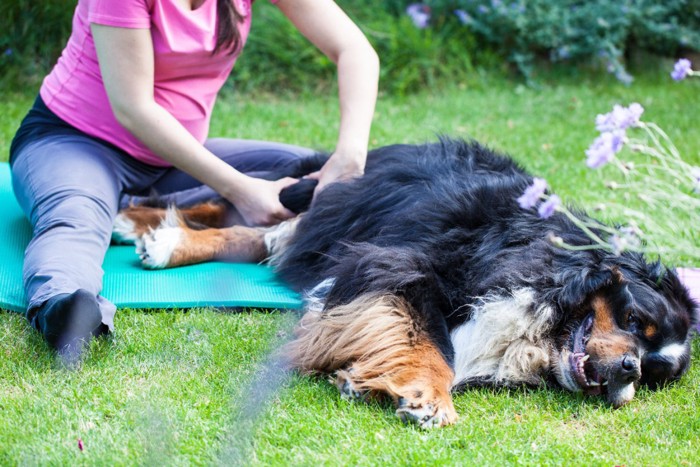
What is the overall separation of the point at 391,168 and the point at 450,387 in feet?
4.01

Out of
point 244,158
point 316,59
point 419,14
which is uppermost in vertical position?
point 244,158

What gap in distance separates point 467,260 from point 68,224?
1472 mm

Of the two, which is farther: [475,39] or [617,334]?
[475,39]

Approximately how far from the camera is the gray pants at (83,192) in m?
2.99

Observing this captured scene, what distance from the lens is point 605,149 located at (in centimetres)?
205

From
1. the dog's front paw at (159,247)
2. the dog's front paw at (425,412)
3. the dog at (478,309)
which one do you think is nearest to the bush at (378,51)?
the dog's front paw at (159,247)

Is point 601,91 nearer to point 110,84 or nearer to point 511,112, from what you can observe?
point 511,112

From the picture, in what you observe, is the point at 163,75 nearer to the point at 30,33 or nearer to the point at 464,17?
the point at 30,33

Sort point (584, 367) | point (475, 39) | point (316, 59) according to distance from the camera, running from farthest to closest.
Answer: point (475, 39), point (316, 59), point (584, 367)

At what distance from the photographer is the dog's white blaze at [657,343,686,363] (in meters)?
2.81

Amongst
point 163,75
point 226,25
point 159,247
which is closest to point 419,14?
point 226,25

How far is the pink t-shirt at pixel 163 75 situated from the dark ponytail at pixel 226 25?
0.9 inches

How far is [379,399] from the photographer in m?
2.63

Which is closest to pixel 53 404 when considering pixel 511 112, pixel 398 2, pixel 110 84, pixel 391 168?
pixel 110 84
